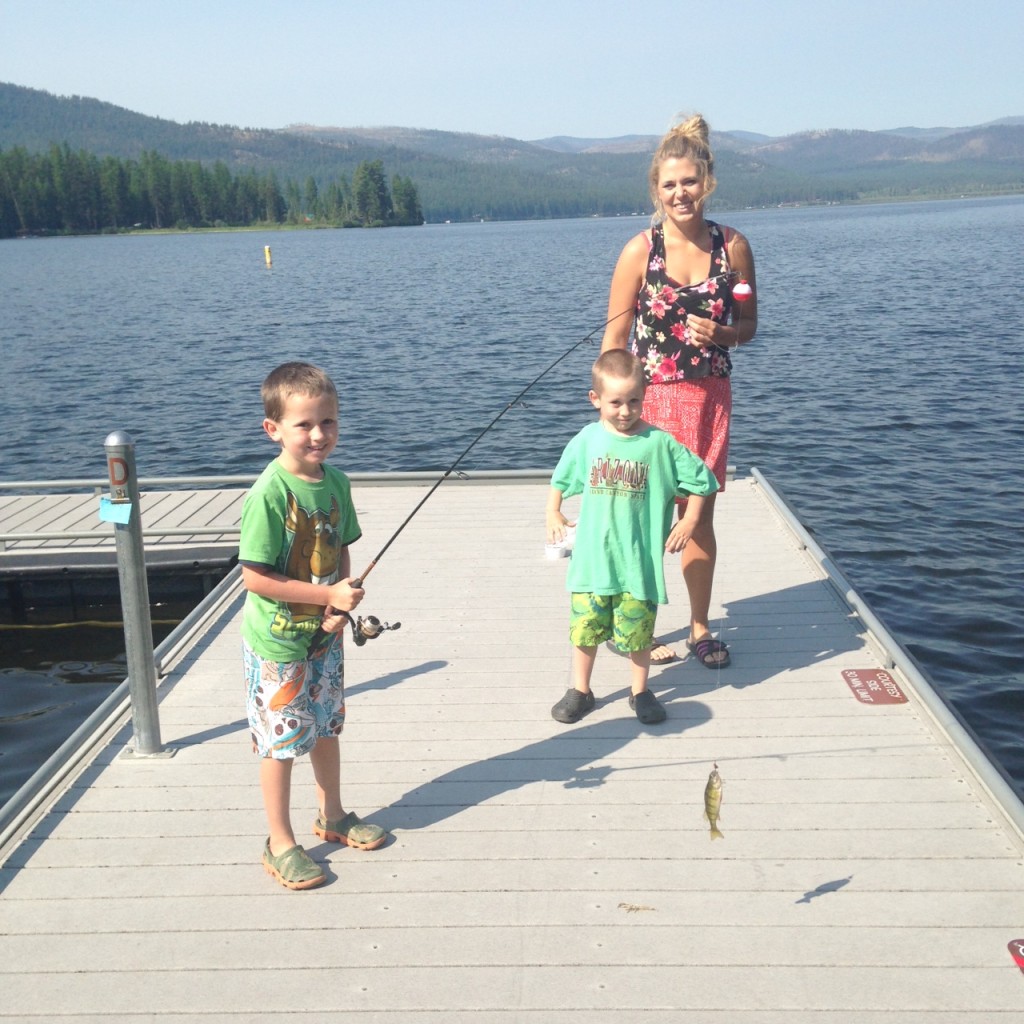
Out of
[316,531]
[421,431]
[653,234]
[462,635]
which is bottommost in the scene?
[421,431]

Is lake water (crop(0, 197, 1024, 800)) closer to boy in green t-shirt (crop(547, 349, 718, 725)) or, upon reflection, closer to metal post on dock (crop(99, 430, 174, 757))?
metal post on dock (crop(99, 430, 174, 757))

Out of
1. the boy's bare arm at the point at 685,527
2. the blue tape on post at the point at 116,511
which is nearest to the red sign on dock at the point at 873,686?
the boy's bare arm at the point at 685,527

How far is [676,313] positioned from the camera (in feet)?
14.2

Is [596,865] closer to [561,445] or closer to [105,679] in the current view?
[105,679]

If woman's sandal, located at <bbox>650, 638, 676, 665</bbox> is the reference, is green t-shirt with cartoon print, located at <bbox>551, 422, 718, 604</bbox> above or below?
above

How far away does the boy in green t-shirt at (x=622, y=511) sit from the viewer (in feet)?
13.1

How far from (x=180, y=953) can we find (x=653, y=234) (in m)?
3.09

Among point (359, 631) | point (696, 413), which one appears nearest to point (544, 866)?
point (359, 631)

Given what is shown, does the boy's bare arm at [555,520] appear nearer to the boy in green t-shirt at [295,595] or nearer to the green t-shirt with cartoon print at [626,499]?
the green t-shirt with cartoon print at [626,499]

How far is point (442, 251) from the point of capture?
7256 cm

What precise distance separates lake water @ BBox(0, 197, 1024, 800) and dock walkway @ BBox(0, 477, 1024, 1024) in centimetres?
283

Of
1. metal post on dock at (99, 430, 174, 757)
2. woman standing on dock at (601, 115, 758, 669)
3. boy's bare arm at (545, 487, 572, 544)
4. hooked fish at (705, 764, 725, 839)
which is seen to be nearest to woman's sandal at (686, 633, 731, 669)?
woman standing on dock at (601, 115, 758, 669)

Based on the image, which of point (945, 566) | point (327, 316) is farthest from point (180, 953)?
point (327, 316)

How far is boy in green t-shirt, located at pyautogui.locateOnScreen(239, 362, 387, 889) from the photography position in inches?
117
